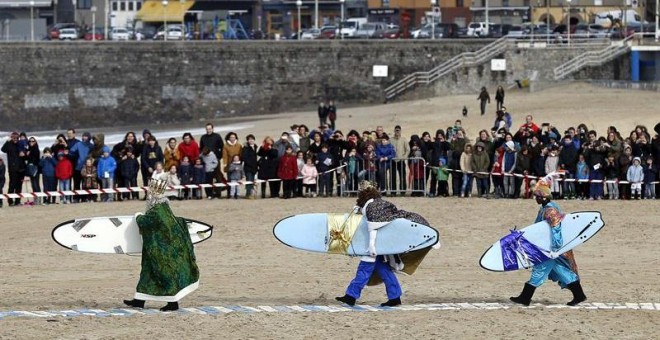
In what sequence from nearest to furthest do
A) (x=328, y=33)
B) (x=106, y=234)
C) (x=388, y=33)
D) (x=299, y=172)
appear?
(x=106, y=234) → (x=299, y=172) → (x=388, y=33) → (x=328, y=33)

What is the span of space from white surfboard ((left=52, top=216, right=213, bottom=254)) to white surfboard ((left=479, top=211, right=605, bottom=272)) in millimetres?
2658

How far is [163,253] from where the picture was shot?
560 inches

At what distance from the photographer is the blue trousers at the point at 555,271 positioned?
14.8 metres

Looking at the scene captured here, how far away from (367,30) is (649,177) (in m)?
43.2

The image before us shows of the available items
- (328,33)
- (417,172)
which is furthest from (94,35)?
(417,172)

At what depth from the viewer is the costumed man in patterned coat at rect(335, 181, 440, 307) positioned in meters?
14.6

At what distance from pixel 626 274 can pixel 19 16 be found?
67497 millimetres

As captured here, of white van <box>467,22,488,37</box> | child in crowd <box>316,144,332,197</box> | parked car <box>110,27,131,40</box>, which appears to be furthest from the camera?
parked car <box>110,27,131,40</box>

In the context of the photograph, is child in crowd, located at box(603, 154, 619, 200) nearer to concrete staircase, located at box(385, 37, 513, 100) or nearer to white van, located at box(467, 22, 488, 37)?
concrete staircase, located at box(385, 37, 513, 100)

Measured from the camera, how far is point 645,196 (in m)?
25.4

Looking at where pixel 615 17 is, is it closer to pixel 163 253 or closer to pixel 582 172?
pixel 582 172

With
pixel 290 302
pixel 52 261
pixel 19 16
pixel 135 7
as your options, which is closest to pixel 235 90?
pixel 19 16

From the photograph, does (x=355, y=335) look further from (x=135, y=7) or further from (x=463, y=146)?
(x=135, y=7)

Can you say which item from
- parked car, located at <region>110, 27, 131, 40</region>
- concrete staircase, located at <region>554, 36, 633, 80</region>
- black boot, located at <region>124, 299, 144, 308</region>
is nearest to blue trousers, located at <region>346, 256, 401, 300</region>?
black boot, located at <region>124, 299, 144, 308</region>
